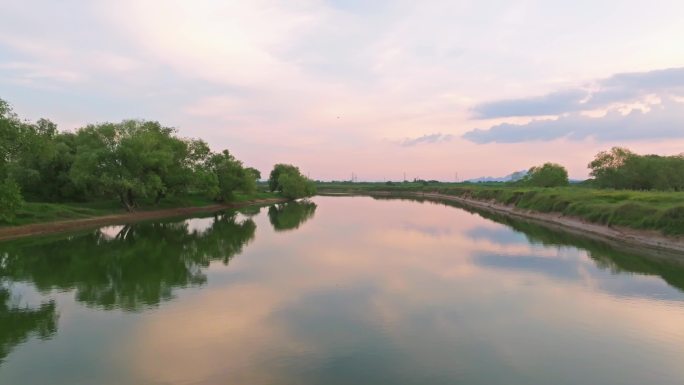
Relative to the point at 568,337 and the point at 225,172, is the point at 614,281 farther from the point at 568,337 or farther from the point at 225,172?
the point at 225,172

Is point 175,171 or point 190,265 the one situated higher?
point 175,171

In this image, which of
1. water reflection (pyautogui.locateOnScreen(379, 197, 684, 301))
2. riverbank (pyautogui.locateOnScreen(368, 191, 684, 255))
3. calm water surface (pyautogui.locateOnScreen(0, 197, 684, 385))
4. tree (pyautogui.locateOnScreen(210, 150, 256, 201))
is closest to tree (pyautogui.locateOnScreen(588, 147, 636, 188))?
riverbank (pyautogui.locateOnScreen(368, 191, 684, 255))

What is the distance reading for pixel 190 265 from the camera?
27.2m

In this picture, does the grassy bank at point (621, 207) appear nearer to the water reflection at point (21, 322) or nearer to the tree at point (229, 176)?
the water reflection at point (21, 322)

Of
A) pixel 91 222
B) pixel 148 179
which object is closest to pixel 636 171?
pixel 148 179

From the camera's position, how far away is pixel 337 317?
16.2 meters

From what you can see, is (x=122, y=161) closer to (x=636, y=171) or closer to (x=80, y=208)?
(x=80, y=208)

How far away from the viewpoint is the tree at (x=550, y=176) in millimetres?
114188

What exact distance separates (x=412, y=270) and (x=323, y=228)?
24.7m

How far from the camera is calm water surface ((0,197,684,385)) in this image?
11.7m

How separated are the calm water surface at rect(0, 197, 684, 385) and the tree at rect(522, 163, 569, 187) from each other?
89433 millimetres

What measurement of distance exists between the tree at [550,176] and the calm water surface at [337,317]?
293ft

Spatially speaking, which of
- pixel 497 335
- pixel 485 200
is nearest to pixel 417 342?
pixel 497 335

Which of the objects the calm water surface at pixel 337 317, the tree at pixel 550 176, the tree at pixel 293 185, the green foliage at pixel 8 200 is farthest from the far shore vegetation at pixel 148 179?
the tree at pixel 293 185
